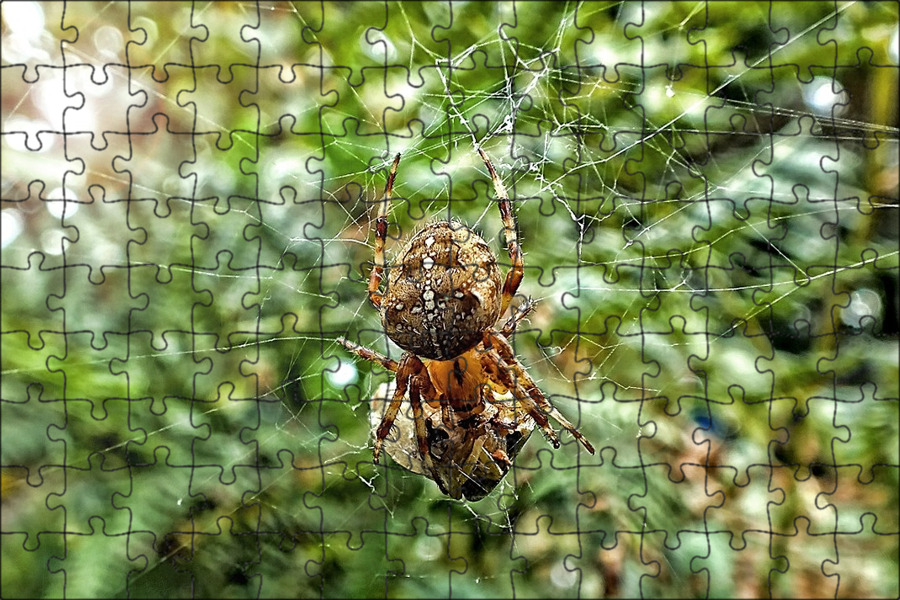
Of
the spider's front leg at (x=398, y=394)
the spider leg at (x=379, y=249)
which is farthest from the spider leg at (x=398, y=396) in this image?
the spider leg at (x=379, y=249)

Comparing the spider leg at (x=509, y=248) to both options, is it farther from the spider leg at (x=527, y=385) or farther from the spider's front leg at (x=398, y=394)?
the spider's front leg at (x=398, y=394)

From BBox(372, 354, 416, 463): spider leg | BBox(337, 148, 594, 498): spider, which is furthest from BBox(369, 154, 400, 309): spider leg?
BBox(372, 354, 416, 463): spider leg

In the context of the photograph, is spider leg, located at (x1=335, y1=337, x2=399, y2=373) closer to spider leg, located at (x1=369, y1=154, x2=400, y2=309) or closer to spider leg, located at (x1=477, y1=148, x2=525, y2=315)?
spider leg, located at (x1=369, y1=154, x2=400, y2=309)

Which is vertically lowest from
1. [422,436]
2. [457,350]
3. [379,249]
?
[422,436]

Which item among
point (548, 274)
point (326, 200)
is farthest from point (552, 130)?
point (326, 200)

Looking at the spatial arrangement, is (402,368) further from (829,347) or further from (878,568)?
(878,568)
